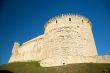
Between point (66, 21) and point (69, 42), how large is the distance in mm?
5035

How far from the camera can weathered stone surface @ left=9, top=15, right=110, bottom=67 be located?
2812cm

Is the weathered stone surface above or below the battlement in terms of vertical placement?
below

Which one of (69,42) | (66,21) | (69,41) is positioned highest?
(66,21)

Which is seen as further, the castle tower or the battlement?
the battlement

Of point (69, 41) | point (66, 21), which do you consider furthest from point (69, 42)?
point (66, 21)

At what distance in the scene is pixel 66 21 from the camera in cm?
3195

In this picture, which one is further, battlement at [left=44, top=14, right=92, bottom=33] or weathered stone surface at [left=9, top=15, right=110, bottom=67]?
battlement at [left=44, top=14, right=92, bottom=33]

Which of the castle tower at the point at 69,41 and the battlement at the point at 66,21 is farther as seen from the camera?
the battlement at the point at 66,21

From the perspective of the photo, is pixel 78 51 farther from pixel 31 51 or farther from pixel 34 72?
pixel 31 51

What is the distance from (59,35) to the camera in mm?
30812

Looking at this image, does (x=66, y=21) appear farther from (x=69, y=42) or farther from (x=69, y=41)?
(x=69, y=42)

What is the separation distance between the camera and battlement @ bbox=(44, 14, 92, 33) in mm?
31773

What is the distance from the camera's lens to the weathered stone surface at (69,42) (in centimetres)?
2812

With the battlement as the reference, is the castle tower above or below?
below
